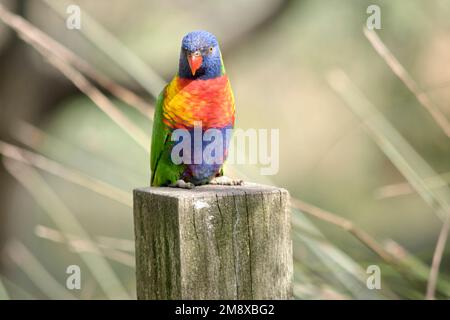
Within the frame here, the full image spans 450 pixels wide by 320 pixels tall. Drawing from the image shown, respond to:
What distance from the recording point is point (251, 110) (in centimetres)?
468

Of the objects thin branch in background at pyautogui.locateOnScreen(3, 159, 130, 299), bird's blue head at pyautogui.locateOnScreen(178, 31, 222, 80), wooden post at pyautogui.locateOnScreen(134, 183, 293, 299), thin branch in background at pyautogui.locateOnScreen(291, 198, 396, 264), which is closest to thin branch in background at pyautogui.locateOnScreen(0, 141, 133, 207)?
thin branch in background at pyautogui.locateOnScreen(3, 159, 130, 299)

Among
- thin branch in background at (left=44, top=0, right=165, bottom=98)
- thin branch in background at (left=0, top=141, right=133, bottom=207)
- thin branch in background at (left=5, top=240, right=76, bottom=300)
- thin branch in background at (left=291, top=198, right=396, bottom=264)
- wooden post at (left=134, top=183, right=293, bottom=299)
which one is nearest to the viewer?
wooden post at (left=134, top=183, right=293, bottom=299)

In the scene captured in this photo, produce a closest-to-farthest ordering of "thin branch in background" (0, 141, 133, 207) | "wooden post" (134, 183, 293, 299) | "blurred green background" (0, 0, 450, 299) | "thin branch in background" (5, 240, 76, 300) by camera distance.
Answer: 1. "wooden post" (134, 183, 293, 299)
2. "thin branch in background" (0, 141, 133, 207)
3. "thin branch in background" (5, 240, 76, 300)
4. "blurred green background" (0, 0, 450, 299)

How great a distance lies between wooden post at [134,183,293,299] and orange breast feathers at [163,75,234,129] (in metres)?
0.64

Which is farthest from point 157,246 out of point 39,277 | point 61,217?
point 61,217

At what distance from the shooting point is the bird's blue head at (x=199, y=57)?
235 cm

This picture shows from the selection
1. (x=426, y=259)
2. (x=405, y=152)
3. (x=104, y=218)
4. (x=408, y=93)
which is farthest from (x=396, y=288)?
(x=104, y=218)

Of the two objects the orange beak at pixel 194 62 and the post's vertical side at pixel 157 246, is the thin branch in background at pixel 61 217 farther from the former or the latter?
the post's vertical side at pixel 157 246

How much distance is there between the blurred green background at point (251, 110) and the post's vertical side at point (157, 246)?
150cm

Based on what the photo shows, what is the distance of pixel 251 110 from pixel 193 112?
2369 millimetres

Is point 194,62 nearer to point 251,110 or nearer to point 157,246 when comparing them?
point 157,246

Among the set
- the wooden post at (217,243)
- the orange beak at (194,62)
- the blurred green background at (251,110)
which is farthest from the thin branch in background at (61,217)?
the wooden post at (217,243)

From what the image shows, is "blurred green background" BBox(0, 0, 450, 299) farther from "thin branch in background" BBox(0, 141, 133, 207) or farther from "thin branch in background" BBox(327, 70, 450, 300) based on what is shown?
"thin branch in background" BBox(327, 70, 450, 300)

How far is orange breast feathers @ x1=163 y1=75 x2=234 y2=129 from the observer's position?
2334 millimetres
